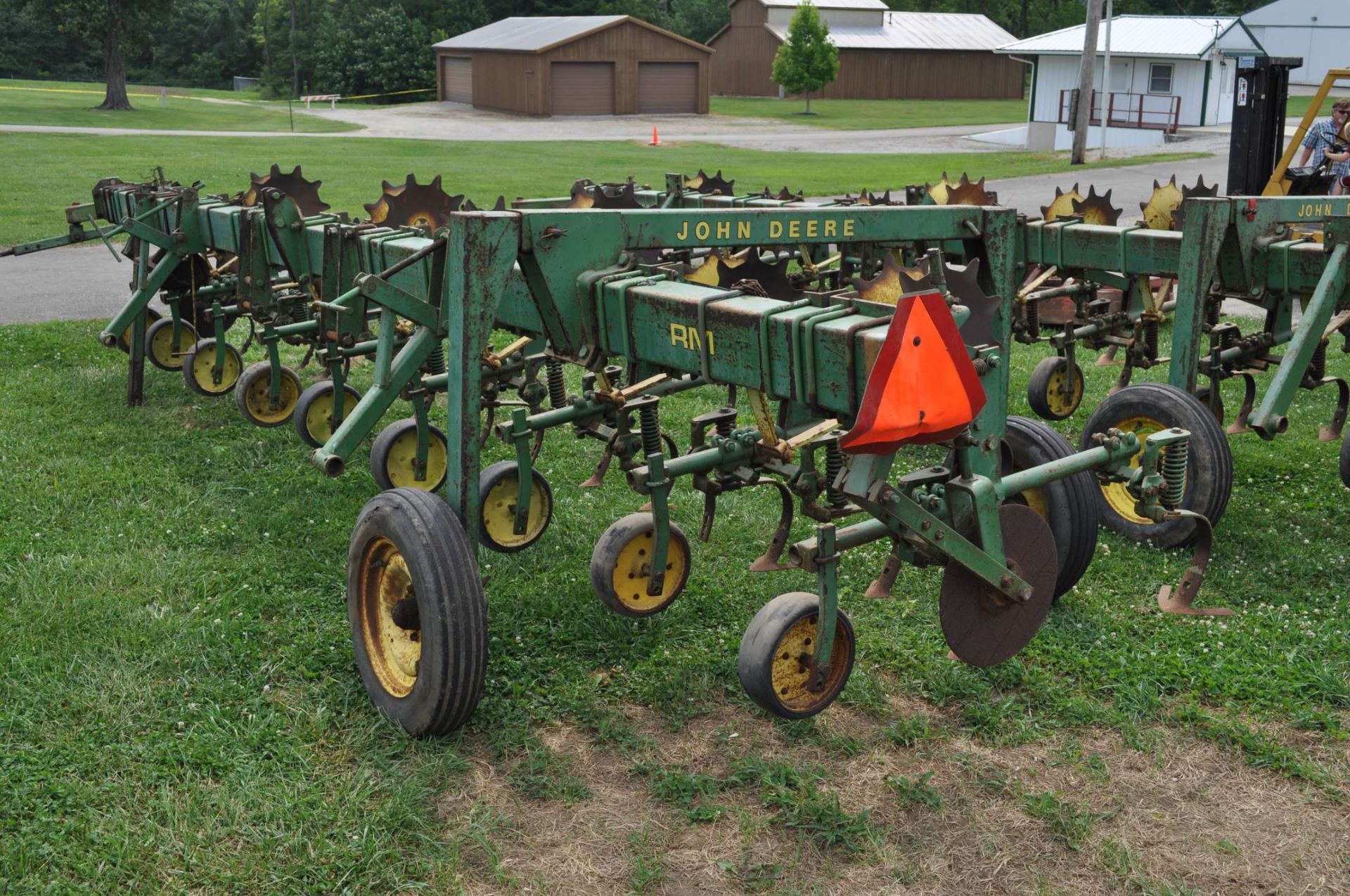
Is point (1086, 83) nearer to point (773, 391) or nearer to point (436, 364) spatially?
point (436, 364)

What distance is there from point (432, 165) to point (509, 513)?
24.0 metres

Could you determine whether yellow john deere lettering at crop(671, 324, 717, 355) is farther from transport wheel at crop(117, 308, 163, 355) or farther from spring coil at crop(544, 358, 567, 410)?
transport wheel at crop(117, 308, 163, 355)

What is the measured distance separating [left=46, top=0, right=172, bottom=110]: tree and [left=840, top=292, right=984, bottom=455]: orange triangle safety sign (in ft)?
147

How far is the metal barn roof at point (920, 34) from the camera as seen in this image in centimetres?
6209

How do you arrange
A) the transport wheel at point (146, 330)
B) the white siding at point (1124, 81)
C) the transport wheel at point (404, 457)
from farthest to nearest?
the white siding at point (1124, 81), the transport wheel at point (146, 330), the transport wheel at point (404, 457)

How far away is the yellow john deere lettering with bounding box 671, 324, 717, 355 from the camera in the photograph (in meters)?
4.34

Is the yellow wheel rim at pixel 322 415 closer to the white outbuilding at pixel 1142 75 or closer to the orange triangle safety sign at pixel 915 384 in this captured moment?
the orange triangle safety sign at pixel 915 384

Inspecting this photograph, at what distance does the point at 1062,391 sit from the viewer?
9023mm

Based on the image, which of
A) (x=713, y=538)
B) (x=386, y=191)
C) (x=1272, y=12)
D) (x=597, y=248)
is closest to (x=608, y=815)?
(x=597, y=248)

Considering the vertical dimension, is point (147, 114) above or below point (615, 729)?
above

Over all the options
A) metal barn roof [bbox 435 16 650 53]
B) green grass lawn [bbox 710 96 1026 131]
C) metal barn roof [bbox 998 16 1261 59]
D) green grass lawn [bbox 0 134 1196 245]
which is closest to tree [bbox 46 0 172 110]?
green grass lawn [bbox 0 134 1196 245]

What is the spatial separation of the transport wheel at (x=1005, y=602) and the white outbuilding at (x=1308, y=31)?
6166 centimetres

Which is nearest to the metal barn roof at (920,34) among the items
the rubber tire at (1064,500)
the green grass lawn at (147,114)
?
the green grass lawn at (147,114)

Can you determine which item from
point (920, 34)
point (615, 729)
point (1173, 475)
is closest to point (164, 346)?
point (615, 729)
